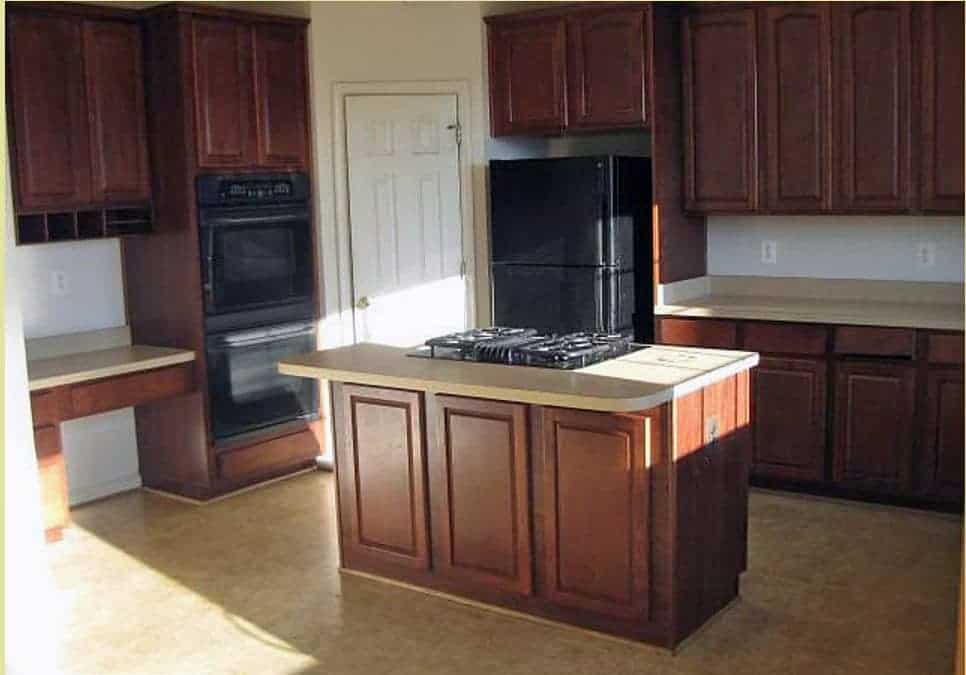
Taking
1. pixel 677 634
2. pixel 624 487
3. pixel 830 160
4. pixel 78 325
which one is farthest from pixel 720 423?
pixel 78 325

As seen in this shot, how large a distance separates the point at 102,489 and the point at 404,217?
202 cm

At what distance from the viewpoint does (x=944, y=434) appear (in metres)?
4.62

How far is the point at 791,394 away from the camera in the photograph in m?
4.97

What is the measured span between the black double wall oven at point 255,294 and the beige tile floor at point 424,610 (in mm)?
691

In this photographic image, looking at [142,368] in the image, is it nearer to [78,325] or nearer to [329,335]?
[78,325]

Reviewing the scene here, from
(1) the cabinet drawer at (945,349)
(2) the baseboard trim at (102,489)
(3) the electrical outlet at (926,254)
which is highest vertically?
(3) the electrical outlet at (926,254)

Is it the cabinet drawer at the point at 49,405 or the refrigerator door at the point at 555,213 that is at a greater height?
the refrigerator door at the point at 555,213

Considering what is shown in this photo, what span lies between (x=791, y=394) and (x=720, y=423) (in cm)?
145

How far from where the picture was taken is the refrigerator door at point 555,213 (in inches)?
209

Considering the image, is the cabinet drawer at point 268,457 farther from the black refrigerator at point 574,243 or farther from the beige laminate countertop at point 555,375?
the beige laminate countertop at point 555,375

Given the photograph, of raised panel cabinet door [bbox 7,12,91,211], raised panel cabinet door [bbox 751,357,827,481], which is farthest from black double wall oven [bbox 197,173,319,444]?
raised panel cabinet door [bbox 751,357,827,481]

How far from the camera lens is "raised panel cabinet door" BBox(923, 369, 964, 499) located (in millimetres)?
4594

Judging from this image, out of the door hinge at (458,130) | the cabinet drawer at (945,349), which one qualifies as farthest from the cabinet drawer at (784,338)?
the door hinge at (458,130)

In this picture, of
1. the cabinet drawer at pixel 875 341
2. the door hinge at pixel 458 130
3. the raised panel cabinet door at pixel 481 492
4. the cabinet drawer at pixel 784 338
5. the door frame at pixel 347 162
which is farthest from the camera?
the door hinge at pixel 458 130
